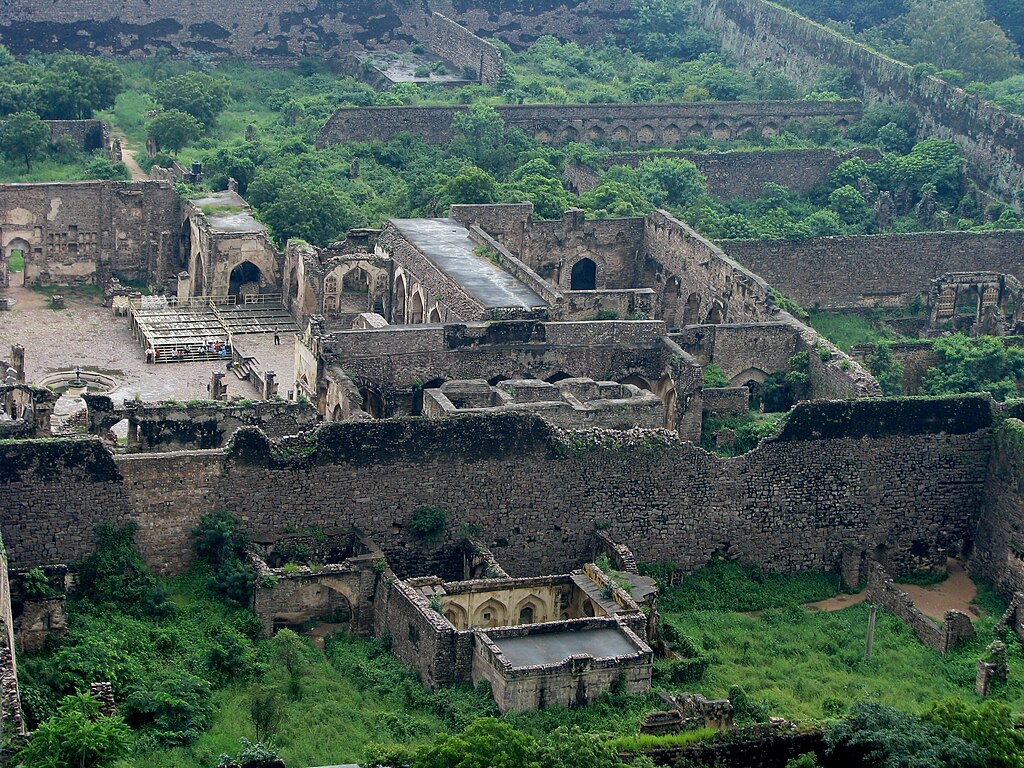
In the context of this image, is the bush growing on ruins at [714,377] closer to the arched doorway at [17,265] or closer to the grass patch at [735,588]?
the grass patch at [735,588]

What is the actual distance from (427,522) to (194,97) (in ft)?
115

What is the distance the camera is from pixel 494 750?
3484 centimetres

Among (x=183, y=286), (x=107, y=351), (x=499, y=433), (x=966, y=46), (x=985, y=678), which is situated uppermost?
(x=966, y=46)

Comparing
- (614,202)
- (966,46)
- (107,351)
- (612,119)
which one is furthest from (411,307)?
(966,46)

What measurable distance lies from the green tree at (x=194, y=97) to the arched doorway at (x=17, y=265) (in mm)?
11521

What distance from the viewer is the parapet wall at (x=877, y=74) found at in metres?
74.4

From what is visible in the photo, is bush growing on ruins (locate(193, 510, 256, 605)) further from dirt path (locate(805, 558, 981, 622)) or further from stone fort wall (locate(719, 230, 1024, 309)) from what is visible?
stone fort wall (locate(719, 230, 1024, 309))

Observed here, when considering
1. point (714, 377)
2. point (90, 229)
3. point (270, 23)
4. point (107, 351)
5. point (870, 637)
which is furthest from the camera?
point (270, 23)

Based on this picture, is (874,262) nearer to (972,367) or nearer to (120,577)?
(972,367)

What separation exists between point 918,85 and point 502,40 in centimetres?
2078

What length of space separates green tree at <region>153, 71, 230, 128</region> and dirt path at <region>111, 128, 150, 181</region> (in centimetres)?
192

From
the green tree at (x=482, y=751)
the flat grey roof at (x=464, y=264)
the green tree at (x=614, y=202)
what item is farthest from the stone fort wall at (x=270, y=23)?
the green tree at (x=482, y=751)

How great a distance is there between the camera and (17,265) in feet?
220

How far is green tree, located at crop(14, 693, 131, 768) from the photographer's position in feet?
112
